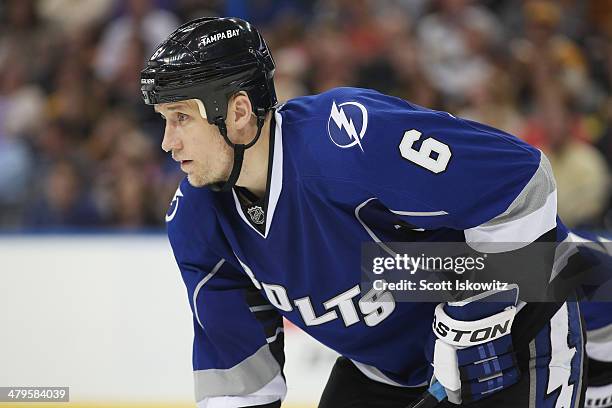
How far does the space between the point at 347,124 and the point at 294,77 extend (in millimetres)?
3723

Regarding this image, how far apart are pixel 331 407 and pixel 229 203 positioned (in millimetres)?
661

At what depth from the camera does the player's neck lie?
2.29m

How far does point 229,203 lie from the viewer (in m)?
2.39

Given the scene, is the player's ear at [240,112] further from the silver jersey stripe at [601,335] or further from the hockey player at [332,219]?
the silver jersey stripe at [601,335]

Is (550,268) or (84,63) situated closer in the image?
(550,268)

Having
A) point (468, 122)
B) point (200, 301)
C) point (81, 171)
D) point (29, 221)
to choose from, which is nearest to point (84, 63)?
point (81, 171)

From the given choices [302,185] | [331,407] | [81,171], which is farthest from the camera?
[81,171]

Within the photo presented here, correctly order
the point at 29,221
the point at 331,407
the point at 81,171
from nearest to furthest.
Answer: the point at 331,407
the point at 29,221
the point at 81,171

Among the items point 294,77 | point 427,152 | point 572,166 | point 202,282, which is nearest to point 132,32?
Result: point 294,77

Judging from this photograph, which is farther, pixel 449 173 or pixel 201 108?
pixel 201 108

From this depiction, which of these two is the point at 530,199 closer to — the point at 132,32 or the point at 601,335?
the point at 601,335

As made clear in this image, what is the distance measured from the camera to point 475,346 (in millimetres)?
2143

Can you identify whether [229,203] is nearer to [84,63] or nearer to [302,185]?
[302,185]

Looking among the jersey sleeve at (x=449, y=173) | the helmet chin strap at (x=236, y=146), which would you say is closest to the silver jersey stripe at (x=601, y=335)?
the jersey sleeve at (x=449, y=173)
